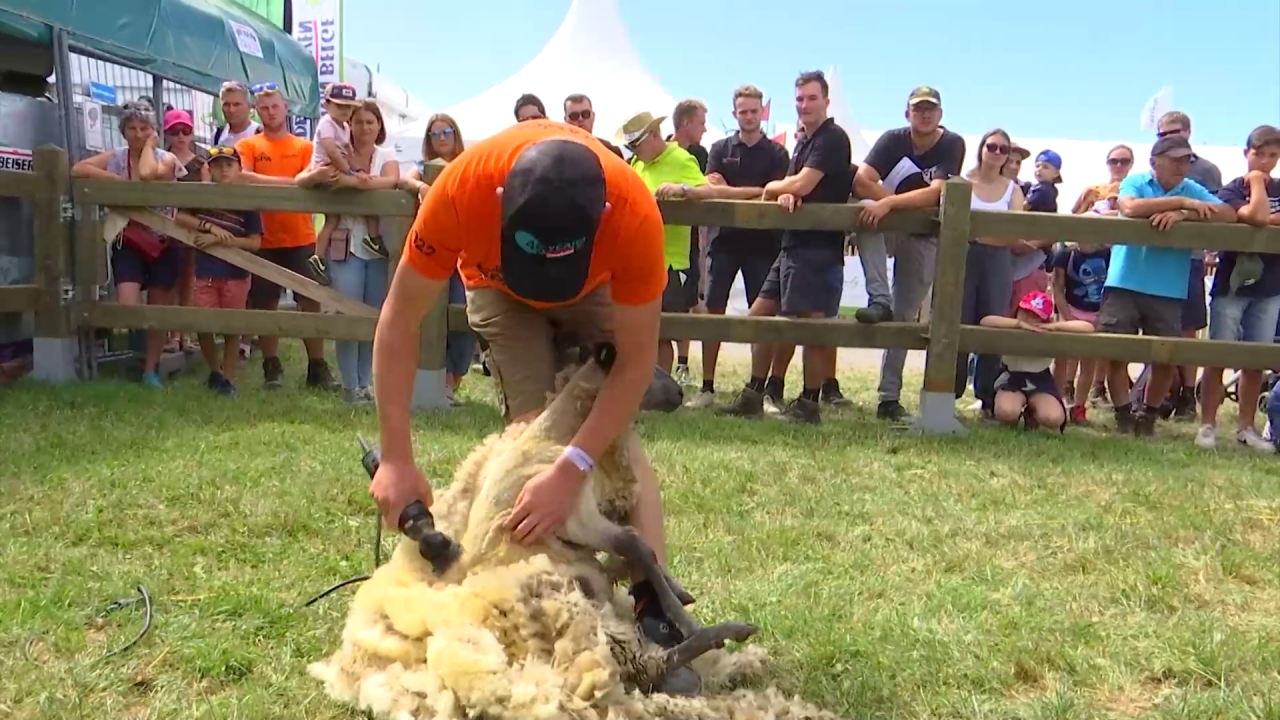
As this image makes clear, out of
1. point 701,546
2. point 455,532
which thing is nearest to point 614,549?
point 455,532

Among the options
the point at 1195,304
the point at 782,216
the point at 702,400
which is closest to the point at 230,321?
the point at 702,400

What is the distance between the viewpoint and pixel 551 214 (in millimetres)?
2156

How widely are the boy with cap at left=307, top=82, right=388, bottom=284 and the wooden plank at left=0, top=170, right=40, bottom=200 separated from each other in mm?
1748

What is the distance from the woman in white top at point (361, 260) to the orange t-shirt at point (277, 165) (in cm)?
49

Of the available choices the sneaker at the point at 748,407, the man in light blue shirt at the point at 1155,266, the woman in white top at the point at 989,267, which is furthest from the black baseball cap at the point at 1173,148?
the sneaker at the point at 748,407

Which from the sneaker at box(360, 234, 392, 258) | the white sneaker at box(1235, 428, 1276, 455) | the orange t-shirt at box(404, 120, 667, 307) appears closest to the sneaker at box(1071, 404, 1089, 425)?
the white sneaker at box(1235, 428, 1276, 455)

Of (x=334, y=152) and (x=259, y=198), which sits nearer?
(x=259, y=198)

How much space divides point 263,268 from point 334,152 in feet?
2.96

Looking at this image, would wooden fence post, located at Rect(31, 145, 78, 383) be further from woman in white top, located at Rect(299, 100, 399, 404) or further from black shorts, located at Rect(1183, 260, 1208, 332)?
black shorts, located at Rect(1183, 260, 1208, 332)

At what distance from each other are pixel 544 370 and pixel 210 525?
5.43 ft

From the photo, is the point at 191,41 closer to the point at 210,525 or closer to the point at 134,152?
the point at 134,152

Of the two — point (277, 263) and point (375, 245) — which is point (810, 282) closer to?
point (375, 245)

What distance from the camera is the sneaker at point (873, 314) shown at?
612 cm

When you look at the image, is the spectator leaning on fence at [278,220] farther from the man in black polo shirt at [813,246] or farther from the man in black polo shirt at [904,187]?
the man in black polo shirt at [904,187]
